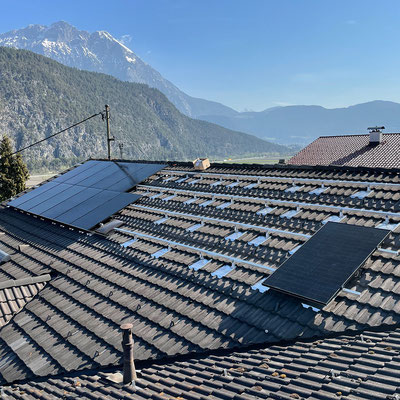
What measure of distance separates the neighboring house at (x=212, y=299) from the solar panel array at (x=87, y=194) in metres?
0.35

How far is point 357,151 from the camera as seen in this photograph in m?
40.8

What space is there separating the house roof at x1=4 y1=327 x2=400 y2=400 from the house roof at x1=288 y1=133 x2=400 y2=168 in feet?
Result: 104

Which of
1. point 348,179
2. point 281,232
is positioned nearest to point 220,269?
point 281,232

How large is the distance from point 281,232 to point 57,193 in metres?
14.1

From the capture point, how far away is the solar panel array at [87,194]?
15.8 meters

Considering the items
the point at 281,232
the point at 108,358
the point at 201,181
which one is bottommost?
the point at 108,358

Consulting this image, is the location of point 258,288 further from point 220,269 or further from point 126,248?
point 126,248

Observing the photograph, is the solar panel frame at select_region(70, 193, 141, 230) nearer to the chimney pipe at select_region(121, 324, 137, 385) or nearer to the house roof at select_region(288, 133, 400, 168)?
the chimney pipe at select_region(121, 324, 137, 385)

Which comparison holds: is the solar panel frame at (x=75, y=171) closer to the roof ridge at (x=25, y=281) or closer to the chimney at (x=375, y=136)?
the roof ridge at (x=25, y=281)

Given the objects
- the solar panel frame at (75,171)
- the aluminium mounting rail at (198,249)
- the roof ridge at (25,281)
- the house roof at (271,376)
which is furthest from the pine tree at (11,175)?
the house roof at (271,376)

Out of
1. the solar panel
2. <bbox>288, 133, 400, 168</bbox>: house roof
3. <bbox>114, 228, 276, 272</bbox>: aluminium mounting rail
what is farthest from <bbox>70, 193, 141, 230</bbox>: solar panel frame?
<bbox>288, 133, 400, 168</bbox>: house roof

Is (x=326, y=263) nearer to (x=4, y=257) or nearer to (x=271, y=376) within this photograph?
(x=271, y=376)

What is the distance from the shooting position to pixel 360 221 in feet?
31.8

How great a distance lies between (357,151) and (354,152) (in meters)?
0.41
